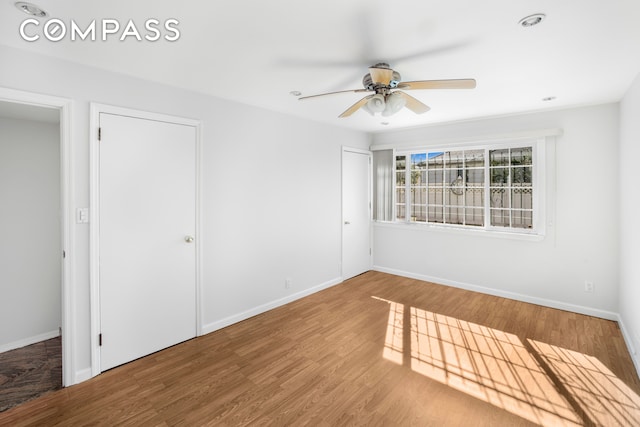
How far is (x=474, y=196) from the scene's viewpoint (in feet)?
14.7

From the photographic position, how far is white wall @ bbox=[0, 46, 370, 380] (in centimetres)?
237

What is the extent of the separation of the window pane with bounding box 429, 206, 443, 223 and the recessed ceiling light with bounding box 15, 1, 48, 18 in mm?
4717

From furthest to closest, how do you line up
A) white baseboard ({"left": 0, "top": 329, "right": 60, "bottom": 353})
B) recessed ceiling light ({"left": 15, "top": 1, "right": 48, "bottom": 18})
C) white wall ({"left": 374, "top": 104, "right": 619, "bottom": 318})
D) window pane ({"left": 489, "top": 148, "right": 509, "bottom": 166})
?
Result: window pane ({"left": 489, "top": 148, "right": 509, "bottom": 166}), white wall ({"left": 374, "top": 104, "right": 619, "bottom": 318}), white baseboard ({"left": 0, "top": 329, "right": 60, "bottom": 353}), recessed ceiling light ({"left": 15, "top": 1, "right": 48, "bottom": 18})

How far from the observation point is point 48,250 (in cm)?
319

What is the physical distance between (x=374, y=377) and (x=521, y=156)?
341 centimetres

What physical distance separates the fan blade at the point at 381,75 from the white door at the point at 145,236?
71.8 inches

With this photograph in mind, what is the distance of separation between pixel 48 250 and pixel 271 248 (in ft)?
7.54

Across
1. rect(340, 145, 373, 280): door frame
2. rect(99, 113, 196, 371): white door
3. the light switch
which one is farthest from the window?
the light switch

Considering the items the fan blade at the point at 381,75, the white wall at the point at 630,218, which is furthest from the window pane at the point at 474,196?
the fan blade at the point at 381,75

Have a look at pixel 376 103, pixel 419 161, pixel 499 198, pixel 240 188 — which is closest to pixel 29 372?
pixel 240 188

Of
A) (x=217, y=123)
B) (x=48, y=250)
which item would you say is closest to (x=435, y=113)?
(x=217, y=123)

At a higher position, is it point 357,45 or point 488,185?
point 357,45

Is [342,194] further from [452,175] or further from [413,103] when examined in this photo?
[413,103]

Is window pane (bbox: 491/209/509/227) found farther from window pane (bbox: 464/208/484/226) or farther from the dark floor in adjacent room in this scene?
the dark floor in adjacent room
